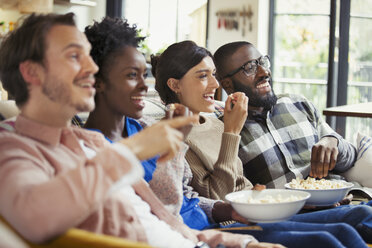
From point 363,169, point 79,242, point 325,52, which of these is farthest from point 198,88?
point 325,52

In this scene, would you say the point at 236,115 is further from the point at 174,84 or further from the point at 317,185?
Answer: the point at 317,185

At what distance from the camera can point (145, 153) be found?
1.11m

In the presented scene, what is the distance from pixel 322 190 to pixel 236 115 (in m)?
0.45

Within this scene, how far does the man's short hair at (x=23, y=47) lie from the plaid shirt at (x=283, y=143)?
1.30 m

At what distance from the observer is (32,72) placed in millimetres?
1202

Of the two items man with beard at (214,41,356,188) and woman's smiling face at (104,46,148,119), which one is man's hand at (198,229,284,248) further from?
man with beard at (214,41,356,188)

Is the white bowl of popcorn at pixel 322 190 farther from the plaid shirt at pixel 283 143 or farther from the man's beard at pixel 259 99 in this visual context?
the man's beard at pixel 259 99

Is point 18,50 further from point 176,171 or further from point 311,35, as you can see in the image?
point 311,35

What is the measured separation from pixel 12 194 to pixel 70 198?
12 centimetres

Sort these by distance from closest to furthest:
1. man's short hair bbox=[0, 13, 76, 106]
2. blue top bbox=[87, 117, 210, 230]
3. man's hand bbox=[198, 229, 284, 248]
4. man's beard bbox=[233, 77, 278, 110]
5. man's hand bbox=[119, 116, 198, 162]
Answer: man's hand bbox=[119, 116, 198, 162] → man's short hair bbox=[0, 13, 76, 106] → man's hand bbox=[198, 229, 284, 248] → blue top bbox=[87, 117, 210, 230] → man's beard bbox=[233, 77, 278, 110]

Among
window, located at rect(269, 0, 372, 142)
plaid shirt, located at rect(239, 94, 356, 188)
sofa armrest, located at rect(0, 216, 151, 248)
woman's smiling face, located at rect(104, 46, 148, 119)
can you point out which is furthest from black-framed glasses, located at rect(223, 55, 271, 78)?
window, located at rect(269, 0, 372, 142)

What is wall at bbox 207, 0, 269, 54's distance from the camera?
6.21 meters

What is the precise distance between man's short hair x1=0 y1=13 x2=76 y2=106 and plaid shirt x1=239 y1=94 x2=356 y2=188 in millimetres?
1296

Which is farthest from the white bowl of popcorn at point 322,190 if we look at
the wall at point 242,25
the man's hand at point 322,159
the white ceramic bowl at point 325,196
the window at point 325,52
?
the wall at point 242,25
